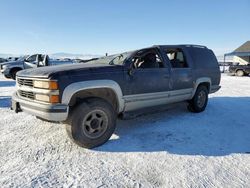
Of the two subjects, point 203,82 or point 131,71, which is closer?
point 131,71

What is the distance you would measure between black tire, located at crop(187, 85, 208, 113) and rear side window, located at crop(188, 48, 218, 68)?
0.64 metres

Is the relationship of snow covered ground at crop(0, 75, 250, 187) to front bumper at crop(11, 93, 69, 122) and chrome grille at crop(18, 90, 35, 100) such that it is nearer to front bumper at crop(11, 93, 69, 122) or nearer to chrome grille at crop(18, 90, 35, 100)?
front bumper at crop(11, 93, 69, 122)

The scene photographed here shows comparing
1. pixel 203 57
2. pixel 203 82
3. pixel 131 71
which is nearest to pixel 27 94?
pixel 131 71

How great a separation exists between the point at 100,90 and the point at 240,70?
69.4ft

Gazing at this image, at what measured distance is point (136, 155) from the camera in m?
3.67

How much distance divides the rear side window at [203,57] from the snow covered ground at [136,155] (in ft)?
5.48

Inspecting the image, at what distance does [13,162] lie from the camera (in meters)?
3.38

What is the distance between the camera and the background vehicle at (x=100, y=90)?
3.63m

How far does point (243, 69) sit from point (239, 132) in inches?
760

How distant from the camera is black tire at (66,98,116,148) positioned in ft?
12.5

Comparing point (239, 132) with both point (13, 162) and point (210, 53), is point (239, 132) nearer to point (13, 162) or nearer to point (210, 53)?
point (210, 53)

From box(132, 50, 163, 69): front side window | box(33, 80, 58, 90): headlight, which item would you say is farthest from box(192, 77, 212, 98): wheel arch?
box(33, 80, 58, 90): headlight

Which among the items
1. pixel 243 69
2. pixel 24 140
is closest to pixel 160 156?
pixel 24 140

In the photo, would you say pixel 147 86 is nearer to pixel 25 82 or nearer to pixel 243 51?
pixel 25 82
